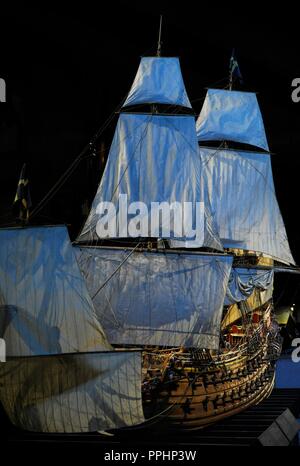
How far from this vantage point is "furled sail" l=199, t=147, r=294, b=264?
1371 inches

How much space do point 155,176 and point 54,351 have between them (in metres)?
8.53

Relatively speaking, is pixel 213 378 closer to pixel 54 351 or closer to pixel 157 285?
pixel 157 285

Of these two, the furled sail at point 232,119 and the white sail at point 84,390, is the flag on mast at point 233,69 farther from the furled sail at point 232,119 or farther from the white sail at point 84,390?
the white sail at point 84,390

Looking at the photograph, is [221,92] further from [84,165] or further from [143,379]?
[143,379]

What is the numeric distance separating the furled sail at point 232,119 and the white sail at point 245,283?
4.78 meters

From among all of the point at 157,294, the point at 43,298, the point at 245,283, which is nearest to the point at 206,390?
the point at 157,294

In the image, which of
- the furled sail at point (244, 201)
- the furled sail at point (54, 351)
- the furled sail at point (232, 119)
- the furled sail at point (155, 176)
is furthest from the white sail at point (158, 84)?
the furled sail at point (54, 351)

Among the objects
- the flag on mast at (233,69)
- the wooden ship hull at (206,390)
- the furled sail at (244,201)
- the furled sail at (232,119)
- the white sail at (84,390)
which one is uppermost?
the flag on mast at (233,69)

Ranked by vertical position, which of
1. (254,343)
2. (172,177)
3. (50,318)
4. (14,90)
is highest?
(14,90)

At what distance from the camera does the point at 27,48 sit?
32000 mm

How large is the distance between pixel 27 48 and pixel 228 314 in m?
10.9

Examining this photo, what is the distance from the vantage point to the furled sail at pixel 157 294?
1120 inches
